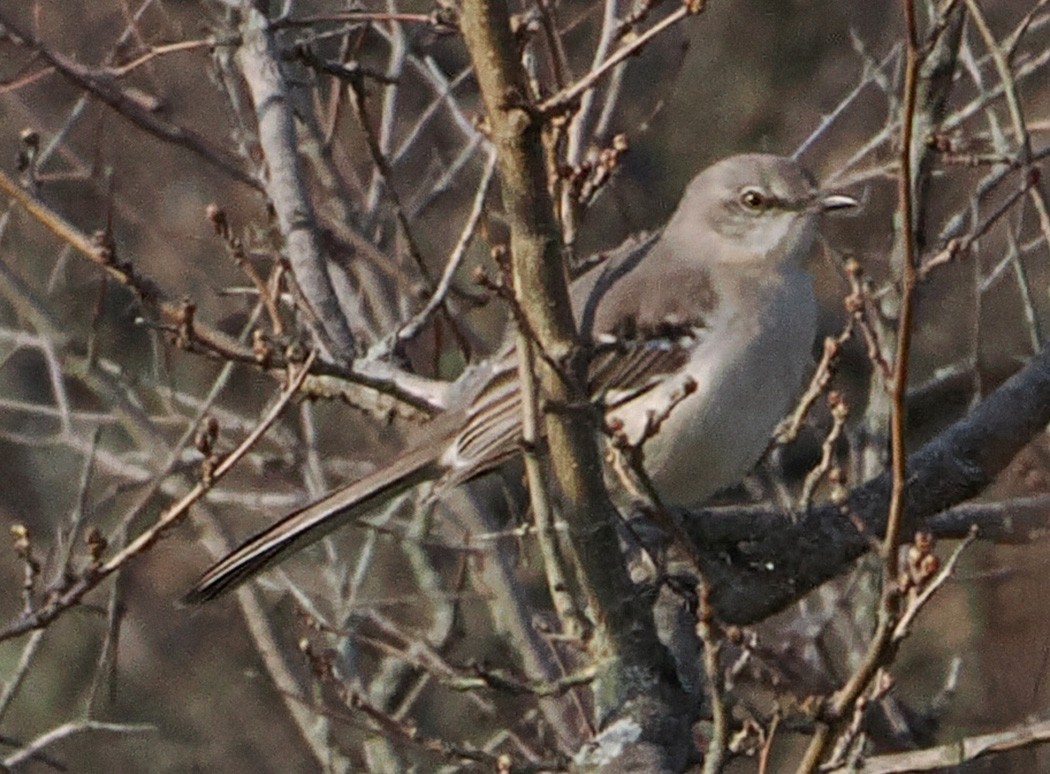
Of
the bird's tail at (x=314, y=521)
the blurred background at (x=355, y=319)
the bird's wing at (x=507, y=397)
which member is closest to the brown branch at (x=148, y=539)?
the bird's tail at (x=314, y=521)

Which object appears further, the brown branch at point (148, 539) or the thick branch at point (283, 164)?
the thick branch at point (283, 164)

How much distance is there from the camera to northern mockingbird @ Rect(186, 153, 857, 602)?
18.9ft

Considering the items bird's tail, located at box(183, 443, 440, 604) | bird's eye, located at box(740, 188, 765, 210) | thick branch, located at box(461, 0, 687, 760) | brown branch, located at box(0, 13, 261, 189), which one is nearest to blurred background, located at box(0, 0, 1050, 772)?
brown branch, located at box(0, 13, 261, 189)

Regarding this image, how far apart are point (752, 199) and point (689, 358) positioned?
69 cm

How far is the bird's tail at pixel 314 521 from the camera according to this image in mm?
5512

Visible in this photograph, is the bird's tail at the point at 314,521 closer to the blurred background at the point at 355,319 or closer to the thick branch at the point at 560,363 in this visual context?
the blurred background at the point at 355,319

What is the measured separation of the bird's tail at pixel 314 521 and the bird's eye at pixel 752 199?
1278 mm

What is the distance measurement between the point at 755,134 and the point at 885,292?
5.96 metres

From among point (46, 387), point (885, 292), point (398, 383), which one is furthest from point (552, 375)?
point (46, 387)

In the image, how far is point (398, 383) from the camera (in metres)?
5.61

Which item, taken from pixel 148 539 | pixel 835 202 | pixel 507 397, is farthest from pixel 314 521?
pixel 835 202

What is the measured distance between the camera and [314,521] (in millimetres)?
5750

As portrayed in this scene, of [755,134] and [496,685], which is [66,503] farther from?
[496,685]

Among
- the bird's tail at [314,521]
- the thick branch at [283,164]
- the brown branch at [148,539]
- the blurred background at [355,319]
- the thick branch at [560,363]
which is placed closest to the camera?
the thick branch at [560,363]
